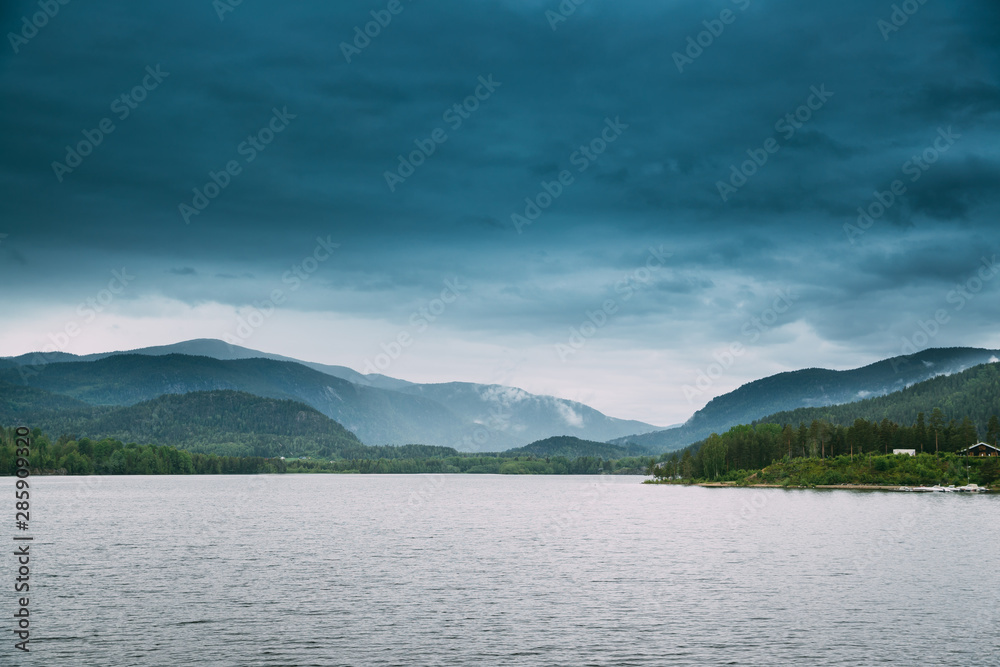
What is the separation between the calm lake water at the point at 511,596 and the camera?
51.4 m

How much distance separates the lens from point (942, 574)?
81000mm

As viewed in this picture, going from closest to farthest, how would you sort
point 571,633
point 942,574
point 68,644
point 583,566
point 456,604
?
point 68,644 < point 571,633 < point 456,604 < point 942,574 < point 583,566

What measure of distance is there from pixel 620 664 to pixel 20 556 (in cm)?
7749

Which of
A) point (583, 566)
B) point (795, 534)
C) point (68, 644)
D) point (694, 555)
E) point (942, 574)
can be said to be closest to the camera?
point (68, 644)

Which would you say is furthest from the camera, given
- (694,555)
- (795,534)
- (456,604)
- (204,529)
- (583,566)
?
(204,529)

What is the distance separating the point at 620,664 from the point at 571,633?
28.3 feet

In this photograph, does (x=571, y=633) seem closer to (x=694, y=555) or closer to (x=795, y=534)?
(x=694, y=555)

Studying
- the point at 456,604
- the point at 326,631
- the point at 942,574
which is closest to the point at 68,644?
the point at 326,631

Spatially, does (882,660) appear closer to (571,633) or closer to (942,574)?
(571,633)

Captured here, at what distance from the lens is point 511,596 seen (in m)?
70.9

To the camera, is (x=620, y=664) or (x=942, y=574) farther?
(x=942, y=574)

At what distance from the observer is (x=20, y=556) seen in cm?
9169

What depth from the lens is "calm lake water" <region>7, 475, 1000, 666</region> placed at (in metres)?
51.4

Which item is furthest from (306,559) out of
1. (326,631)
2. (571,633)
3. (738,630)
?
(738,630)
